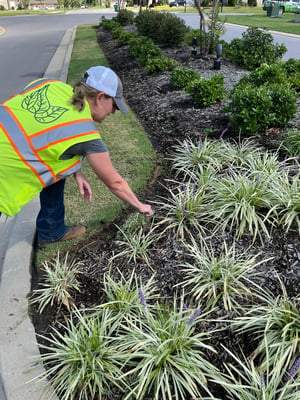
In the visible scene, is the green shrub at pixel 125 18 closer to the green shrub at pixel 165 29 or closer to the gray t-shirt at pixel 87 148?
the green shrub at pixel 165 29

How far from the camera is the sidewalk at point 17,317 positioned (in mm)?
2117

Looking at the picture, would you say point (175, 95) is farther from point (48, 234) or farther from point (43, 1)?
point (43, 1)

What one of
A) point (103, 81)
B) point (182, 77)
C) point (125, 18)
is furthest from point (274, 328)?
point (125, 18)

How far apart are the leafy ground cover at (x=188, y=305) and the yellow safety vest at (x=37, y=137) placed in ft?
2.57

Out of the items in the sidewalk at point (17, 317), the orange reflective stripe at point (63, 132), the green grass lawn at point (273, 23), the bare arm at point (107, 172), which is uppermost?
the orange reflective stripe at point (63, 132)

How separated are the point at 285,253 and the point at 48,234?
1.94m

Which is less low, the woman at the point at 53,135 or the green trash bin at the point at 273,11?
the woman at the point at 53,135

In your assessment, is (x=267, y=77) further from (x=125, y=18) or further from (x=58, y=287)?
(x=125, y=18)

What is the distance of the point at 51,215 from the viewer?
314 cm

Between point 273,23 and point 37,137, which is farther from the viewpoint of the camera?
point 273,23

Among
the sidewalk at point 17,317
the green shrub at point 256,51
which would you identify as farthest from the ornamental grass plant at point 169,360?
the green shrub at point 256,51

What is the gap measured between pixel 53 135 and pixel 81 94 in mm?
298

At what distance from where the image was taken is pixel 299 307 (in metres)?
2.34

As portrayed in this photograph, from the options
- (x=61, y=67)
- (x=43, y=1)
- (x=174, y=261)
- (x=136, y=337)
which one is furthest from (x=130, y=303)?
(x=43, y=1)
